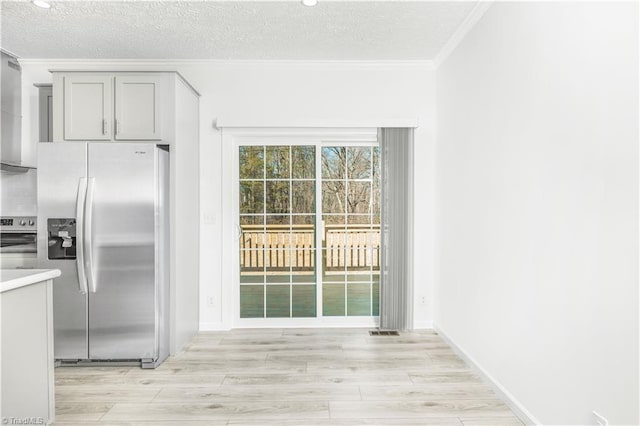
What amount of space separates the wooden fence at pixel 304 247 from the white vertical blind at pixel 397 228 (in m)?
0.24

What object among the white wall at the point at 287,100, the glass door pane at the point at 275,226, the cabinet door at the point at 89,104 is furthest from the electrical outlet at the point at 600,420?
the cabinet door at the point at 89,104

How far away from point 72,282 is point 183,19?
2.26 meters

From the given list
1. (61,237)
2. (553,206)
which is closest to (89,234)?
(61,237)

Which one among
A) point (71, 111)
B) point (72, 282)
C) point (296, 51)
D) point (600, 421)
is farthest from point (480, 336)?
point (71, 111)

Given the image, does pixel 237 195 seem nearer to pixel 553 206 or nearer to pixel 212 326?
pixel 212 326

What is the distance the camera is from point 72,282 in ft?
9.82

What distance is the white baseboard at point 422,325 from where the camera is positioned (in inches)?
154

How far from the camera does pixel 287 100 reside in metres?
3.87

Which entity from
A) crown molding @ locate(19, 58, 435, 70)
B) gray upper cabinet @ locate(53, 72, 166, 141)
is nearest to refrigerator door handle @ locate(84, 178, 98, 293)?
gray upper cabinet @ locate(53, 72, 166, 141)

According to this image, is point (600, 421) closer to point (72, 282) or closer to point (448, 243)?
point (448, 243)

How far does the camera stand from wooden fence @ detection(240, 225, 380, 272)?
401cm

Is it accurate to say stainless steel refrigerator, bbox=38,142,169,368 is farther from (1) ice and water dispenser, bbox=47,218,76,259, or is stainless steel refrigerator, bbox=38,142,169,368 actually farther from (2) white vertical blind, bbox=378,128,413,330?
(2) white vertical blind, bbox=378,128,413,330

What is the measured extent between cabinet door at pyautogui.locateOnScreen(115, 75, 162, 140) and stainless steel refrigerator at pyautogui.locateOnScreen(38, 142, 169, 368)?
30 cm

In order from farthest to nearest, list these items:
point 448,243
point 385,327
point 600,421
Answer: point 385,327 → point 448,243 → point 600,421
